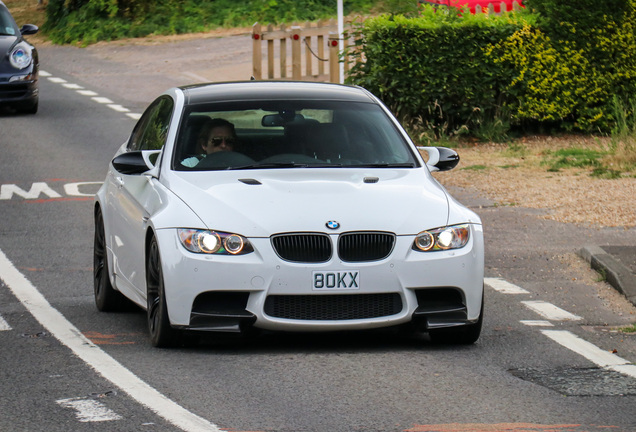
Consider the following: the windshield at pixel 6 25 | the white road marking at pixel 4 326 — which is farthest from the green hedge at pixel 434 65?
the white road marking at pixel 4 326

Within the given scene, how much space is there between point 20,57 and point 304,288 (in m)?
16.7

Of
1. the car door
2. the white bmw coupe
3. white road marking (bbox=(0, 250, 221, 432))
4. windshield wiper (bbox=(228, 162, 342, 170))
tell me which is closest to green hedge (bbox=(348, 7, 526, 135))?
white road marking (bbox=(0, 250, 221, 432))

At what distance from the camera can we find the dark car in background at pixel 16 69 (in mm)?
23703

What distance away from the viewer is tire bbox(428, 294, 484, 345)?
8648 millimetres

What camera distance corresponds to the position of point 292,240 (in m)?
8.11

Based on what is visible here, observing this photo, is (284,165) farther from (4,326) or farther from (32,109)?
(32,109)

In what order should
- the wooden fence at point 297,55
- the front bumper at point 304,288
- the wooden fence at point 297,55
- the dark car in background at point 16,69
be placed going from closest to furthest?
the front bumper at point 304,288 → the dark car in background at point 16,69 → the wooden fence at point 297,55 → the wooden fence at point 297,55

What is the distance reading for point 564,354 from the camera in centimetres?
855

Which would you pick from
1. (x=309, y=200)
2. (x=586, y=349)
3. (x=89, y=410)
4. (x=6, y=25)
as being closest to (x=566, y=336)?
(x=586, y=349)

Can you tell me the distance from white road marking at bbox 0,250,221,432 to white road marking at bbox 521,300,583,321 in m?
3.20

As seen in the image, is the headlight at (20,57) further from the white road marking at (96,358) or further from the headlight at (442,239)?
the headlight at (442,239)

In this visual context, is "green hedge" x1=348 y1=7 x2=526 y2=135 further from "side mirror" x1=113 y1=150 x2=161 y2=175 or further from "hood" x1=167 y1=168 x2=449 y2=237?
"hood" x1=167 y1=168 x2=449 y2=237

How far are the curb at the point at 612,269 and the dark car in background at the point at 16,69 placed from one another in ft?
44.2

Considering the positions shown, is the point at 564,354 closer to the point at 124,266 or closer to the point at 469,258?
the point at 469,258
